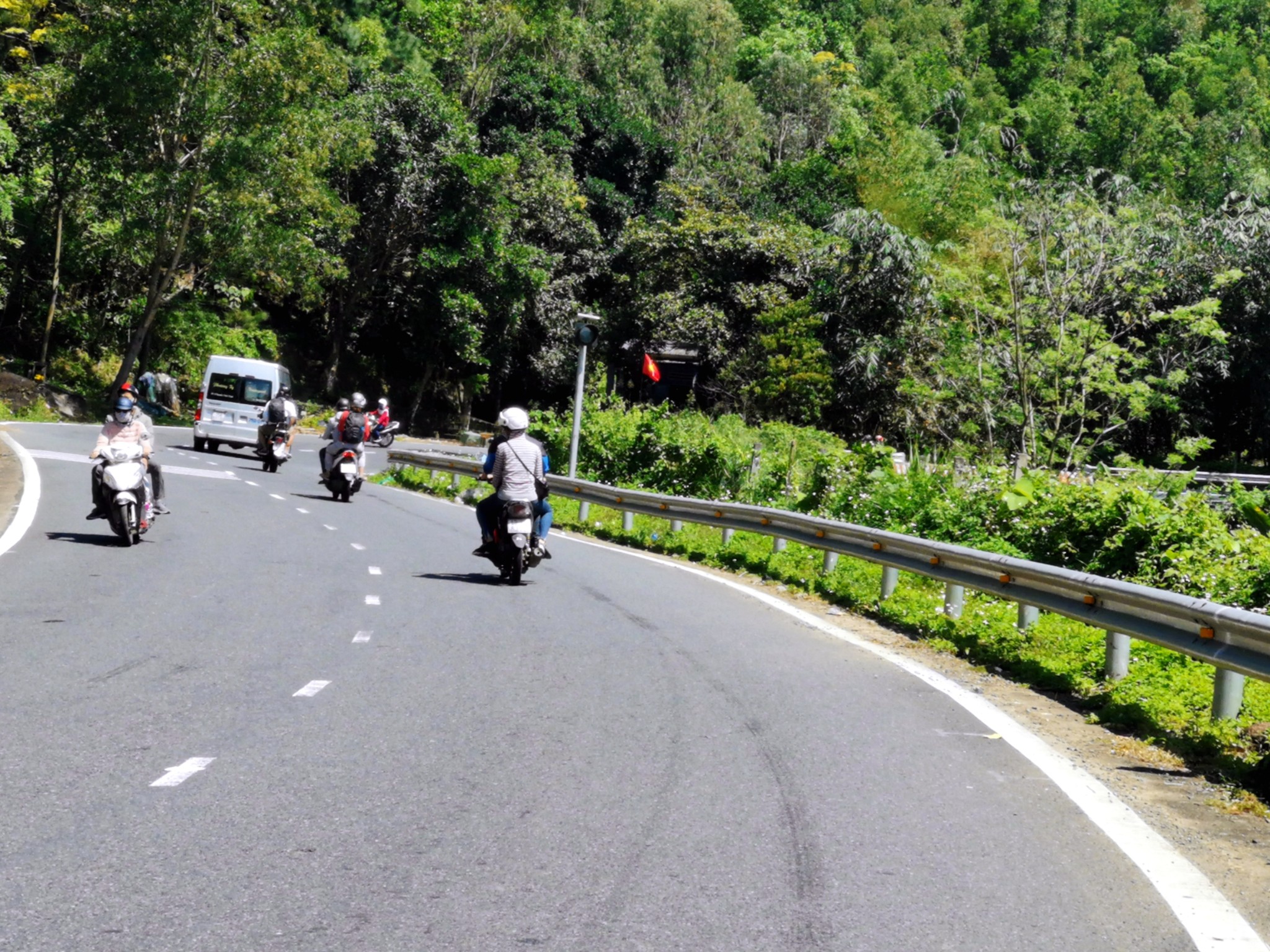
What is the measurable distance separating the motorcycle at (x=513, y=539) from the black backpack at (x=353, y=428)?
1043 centimetres

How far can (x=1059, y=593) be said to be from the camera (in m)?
10.7

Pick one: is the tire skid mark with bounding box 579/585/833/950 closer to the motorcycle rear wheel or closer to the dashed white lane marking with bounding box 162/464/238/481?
the motorcycle rear wheel

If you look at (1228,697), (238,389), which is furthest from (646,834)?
(238,389)

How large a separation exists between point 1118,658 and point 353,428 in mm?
16731

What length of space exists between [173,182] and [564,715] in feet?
125

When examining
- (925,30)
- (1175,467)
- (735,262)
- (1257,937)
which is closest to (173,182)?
(735,262)

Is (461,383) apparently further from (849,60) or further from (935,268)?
(849,60)

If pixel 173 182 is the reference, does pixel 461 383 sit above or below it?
below

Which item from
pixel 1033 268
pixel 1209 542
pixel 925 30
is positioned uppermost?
pixel 925 30

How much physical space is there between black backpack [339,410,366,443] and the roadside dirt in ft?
16.6

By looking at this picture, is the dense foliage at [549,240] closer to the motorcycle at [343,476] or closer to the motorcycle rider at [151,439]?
the motorcycle at [343,476]

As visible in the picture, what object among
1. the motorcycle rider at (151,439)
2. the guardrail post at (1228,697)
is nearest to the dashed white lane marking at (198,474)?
the motorcycle rider at (151,439)

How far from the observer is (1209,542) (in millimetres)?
12633

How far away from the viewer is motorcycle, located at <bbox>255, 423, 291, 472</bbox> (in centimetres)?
3095
